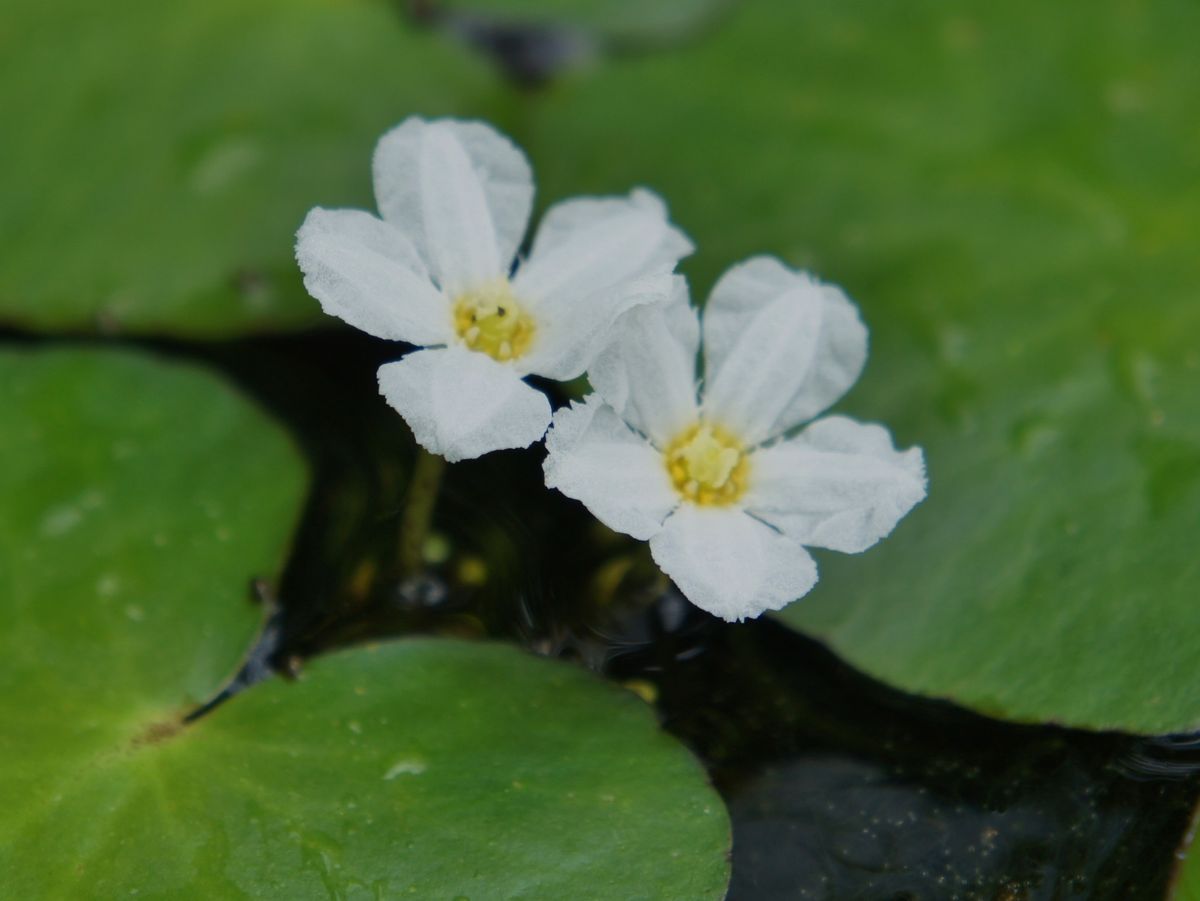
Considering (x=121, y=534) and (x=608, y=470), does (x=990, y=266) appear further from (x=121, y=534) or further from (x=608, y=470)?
(x=121, y=534)

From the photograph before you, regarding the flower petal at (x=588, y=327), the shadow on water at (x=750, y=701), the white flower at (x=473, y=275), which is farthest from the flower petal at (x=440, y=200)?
the shadow on water at (x=750, y=701)

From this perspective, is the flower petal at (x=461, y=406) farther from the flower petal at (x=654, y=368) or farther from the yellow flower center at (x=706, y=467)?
the yellow flower center at (x=706, y=467)

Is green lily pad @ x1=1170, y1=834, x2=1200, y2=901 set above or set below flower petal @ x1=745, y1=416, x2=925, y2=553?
below

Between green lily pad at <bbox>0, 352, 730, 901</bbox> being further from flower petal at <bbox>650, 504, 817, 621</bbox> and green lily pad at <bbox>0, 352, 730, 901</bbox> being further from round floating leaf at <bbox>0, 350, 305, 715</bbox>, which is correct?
flower petal at <bbox>650, 504, 817, 621</bbox>

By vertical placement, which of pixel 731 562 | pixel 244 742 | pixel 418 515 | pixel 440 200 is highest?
pixel 440 200

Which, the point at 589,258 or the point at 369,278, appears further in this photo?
the point at 589,258

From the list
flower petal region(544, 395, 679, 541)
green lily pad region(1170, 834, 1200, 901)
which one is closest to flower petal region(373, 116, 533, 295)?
flower petal region(544, 395, 679, 541)

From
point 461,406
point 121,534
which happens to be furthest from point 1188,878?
point 121,534
